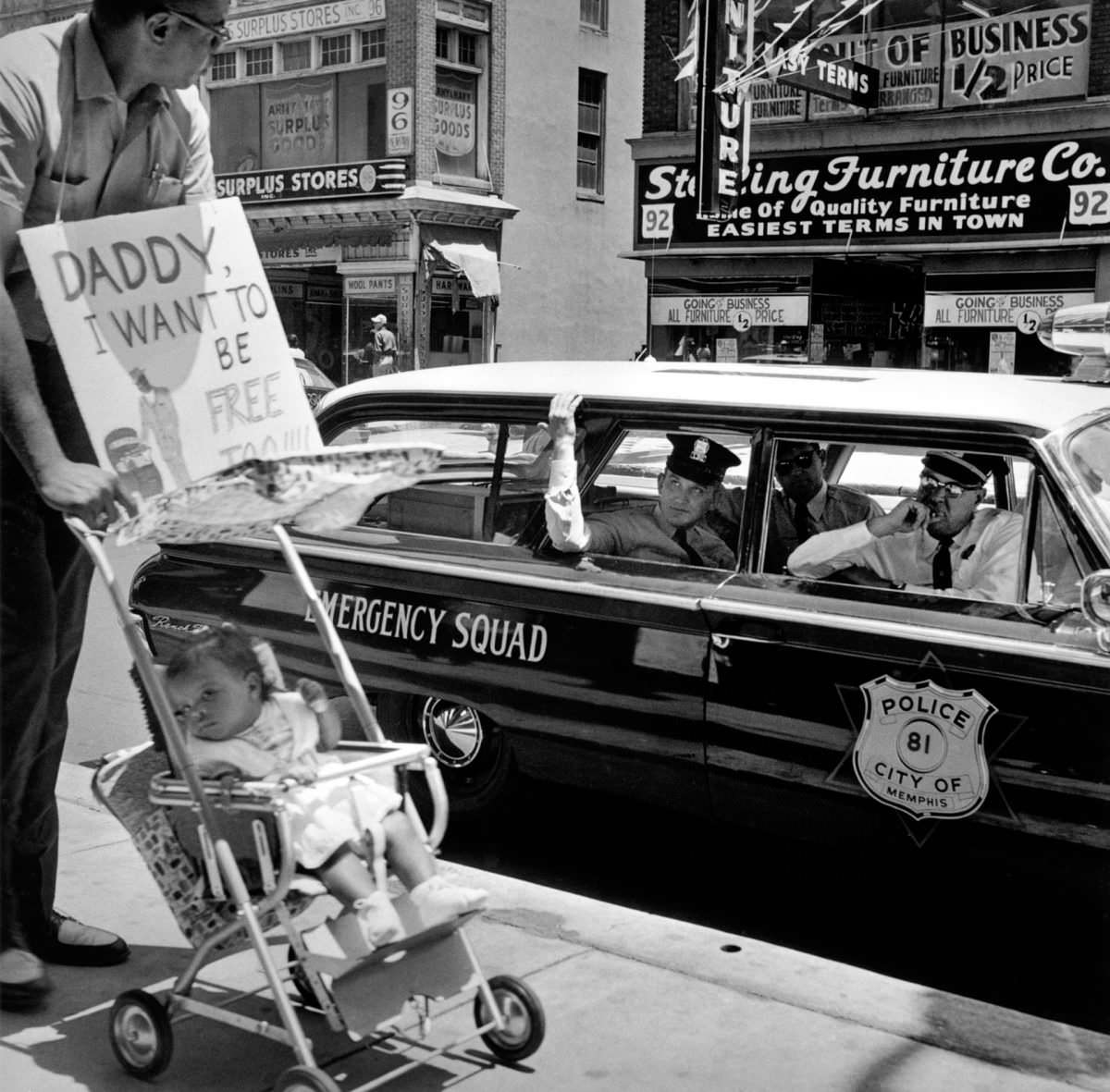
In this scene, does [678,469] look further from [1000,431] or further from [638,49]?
[638,49]

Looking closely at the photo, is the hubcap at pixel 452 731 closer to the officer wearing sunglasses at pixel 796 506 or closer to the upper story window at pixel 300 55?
the officer wearing sunglasses at pixel 796 506

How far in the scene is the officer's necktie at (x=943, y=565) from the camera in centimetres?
437

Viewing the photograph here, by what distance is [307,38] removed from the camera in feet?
99.7

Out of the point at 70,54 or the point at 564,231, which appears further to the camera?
the point at 564,231

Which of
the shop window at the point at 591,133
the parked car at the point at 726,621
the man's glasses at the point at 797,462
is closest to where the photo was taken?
the parked car at the point at 726,621

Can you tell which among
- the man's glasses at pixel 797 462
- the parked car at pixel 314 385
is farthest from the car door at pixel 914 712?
the parked car at pixel 314 385

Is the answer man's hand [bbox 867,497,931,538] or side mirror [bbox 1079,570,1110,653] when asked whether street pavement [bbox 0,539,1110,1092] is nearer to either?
side mirror [bbox 1079,570,1110,653]

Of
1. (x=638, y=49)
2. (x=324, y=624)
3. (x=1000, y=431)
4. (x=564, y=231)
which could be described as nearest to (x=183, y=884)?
(x=324, y=624)

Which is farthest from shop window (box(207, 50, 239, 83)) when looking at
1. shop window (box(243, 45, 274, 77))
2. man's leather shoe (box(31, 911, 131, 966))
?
man's leather shoe (box(31, 911, 131, 966))

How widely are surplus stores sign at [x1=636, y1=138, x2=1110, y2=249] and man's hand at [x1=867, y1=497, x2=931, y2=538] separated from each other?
1719 cm

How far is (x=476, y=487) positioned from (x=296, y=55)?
27.9 metres

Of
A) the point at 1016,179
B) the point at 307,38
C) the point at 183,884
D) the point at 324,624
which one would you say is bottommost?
the point at 183,884

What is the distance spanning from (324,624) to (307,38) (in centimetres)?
2942

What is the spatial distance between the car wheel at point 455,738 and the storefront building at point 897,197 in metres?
16.1
